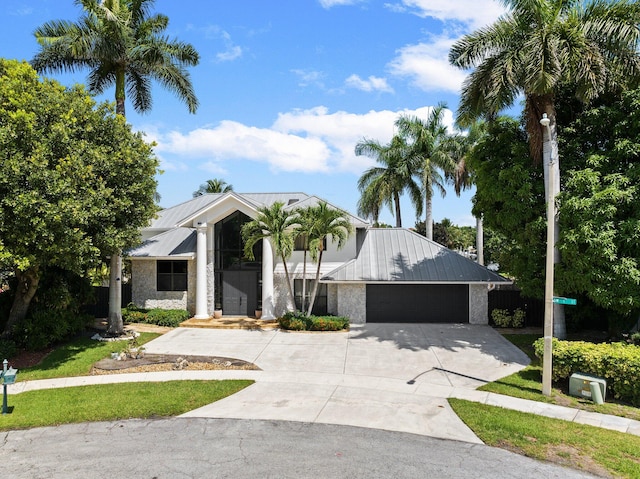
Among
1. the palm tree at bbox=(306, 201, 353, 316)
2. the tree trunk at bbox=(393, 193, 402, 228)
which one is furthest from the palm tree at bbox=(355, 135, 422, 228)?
the palm tree at bbox=(306, 201, 353, 316)

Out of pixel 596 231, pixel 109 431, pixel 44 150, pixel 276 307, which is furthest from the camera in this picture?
pixel 276 307

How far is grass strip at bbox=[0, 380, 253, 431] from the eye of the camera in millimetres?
10375

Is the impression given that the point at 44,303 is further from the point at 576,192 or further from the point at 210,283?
the point at 576,192

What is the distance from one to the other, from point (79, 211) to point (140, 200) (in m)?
3.45

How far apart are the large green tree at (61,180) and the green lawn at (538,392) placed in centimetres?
1334

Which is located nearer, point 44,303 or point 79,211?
point 79,211

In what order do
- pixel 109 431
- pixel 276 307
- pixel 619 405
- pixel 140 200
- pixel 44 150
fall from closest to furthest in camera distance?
Result: pixel 109 431 → pixel 619 405 → pixel 44 150 → pixel 140 200 → pixel 276 307

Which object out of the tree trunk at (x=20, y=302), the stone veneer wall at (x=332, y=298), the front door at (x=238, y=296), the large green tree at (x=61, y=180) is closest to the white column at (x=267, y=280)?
the front door at (x=238, y=296)

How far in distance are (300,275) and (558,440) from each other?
1486 centimetres

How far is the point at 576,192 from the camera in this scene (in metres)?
14.8

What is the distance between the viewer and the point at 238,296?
23.4 metres

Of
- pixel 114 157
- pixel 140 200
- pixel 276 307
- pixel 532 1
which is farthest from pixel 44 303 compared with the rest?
pixel 532 1

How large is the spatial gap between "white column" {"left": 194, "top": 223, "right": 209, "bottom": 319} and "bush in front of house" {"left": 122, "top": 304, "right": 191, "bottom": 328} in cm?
92

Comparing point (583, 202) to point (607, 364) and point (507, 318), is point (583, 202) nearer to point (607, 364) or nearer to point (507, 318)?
point (607, 364)
